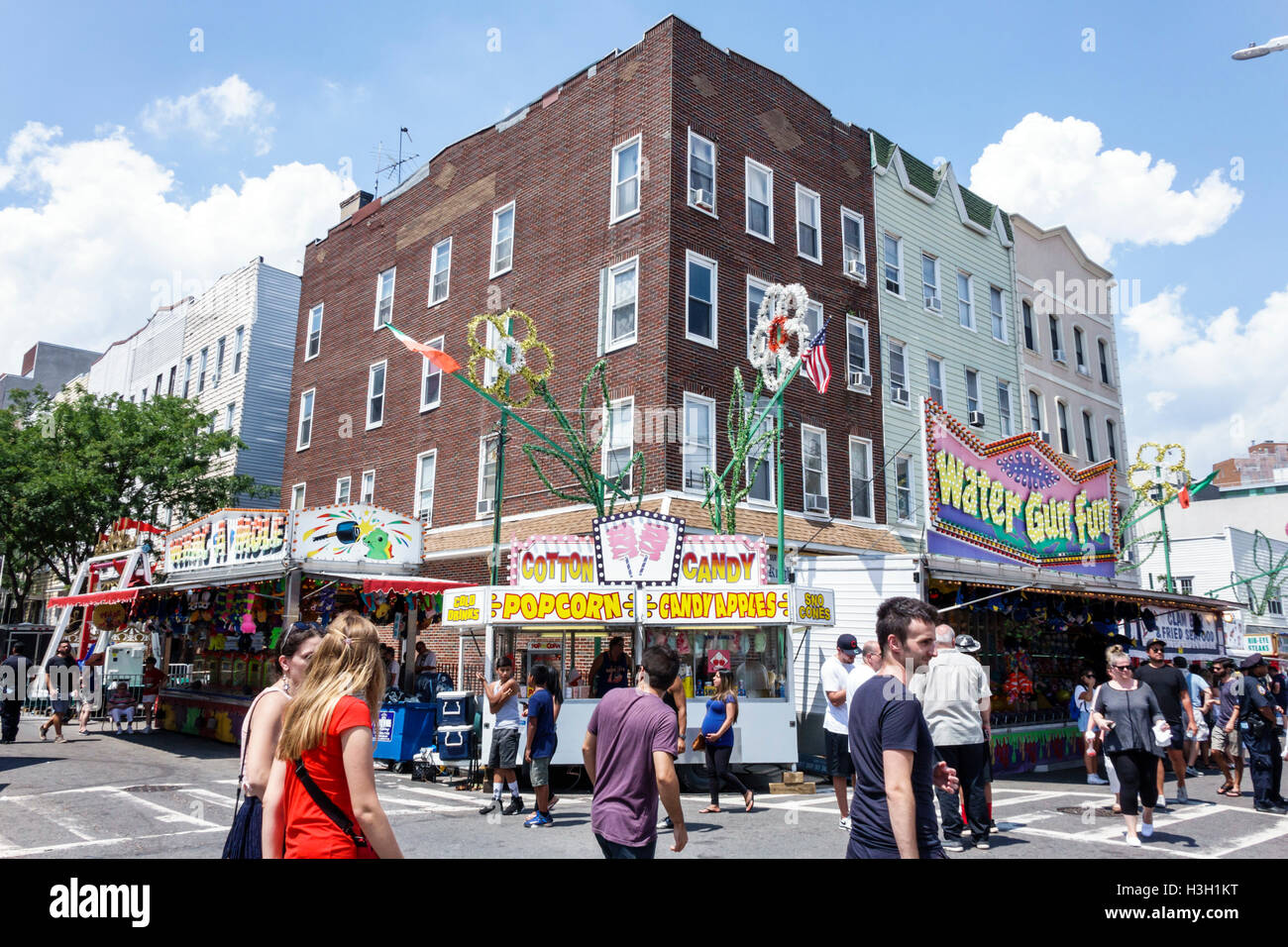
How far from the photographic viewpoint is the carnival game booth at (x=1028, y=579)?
651 inches

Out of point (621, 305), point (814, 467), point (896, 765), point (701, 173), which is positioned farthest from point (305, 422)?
point (896, 765)

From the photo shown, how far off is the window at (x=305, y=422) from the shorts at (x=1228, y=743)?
2662 cm

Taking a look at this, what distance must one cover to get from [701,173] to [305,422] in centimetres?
1671

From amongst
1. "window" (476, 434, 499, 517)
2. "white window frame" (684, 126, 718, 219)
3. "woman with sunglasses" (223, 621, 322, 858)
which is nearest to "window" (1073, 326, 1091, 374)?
"white window frame" (684, 126, 718, 219)

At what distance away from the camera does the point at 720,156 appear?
74.7 ft

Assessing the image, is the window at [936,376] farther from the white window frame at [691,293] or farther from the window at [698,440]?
the window at [698,440]

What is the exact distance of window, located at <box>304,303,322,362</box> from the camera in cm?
3178

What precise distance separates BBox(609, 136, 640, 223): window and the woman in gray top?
16032 mm

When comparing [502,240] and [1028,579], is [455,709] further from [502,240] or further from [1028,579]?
[502,240]

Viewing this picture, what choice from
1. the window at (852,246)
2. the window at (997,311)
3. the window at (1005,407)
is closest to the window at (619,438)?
the window at (852,246)

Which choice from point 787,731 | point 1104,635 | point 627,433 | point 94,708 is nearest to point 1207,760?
point 1104,635

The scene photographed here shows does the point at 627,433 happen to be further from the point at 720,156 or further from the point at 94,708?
the point at 94,708
